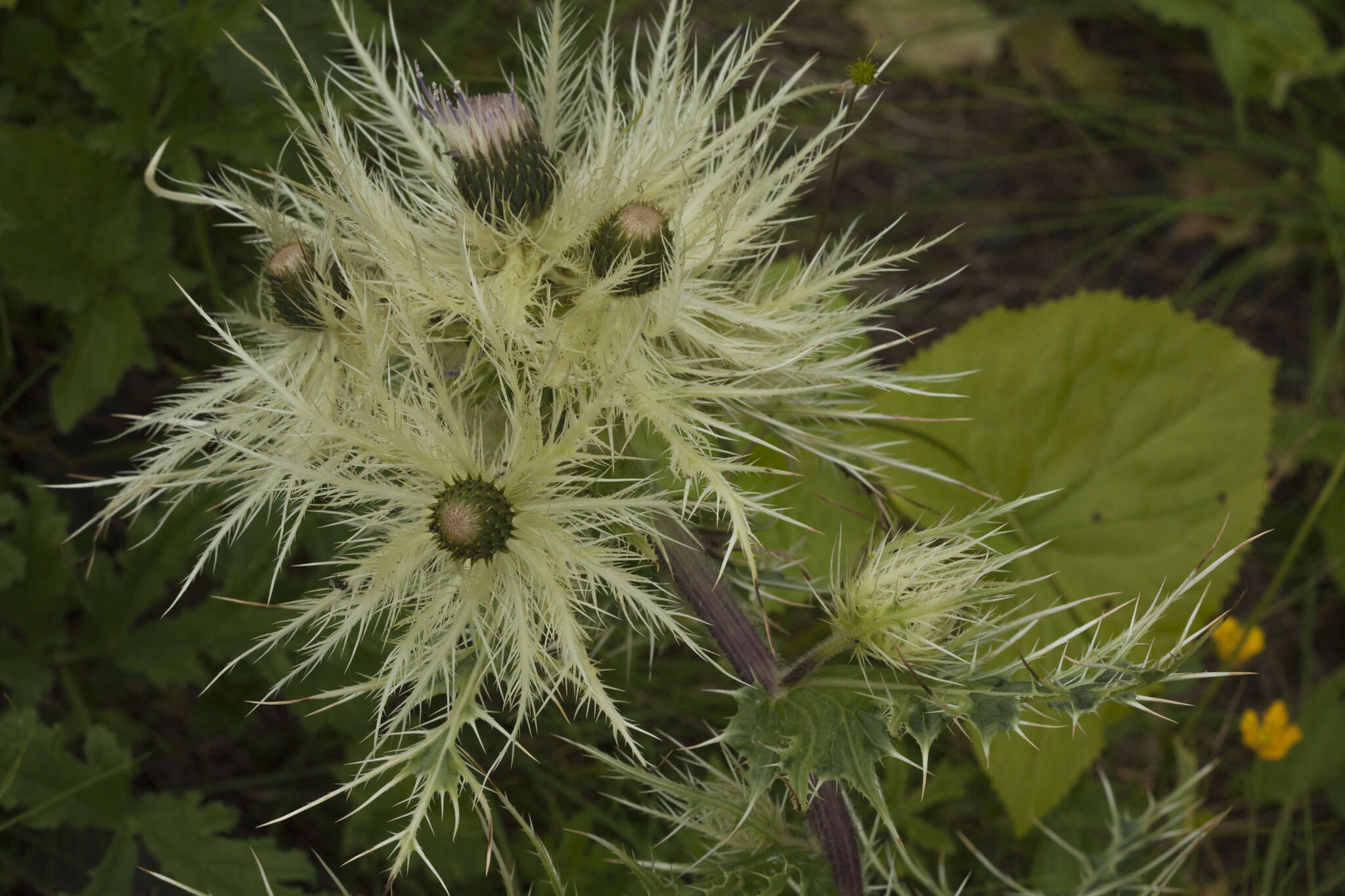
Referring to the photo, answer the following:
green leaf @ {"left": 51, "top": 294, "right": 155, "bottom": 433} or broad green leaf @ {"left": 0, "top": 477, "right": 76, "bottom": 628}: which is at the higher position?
green leaf @ {"left": 51, "top": 294, "right": 155, "bottom": 433}

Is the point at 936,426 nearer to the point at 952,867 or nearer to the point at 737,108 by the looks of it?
the point at 737,108

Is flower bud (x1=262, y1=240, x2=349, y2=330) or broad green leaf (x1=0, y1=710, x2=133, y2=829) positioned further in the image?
broad green leaf (x1=0, y1=710, x2=133, y2=829)

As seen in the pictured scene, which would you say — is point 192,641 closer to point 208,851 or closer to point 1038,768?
point 208,851

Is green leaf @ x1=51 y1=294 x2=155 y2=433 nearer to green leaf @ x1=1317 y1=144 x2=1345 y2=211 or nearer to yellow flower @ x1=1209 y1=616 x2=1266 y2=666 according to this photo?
yellow flower @ x1=1209 y1=616 x2=1266 y2=666

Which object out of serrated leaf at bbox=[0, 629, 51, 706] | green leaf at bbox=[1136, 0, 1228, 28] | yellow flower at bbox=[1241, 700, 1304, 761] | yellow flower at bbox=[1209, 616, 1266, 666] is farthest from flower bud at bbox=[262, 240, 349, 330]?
green leaf at bbox=[1136, 0, 1228, 28]

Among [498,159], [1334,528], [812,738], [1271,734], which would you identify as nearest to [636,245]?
[498,159]

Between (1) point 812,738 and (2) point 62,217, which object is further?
(2) point 62,217
